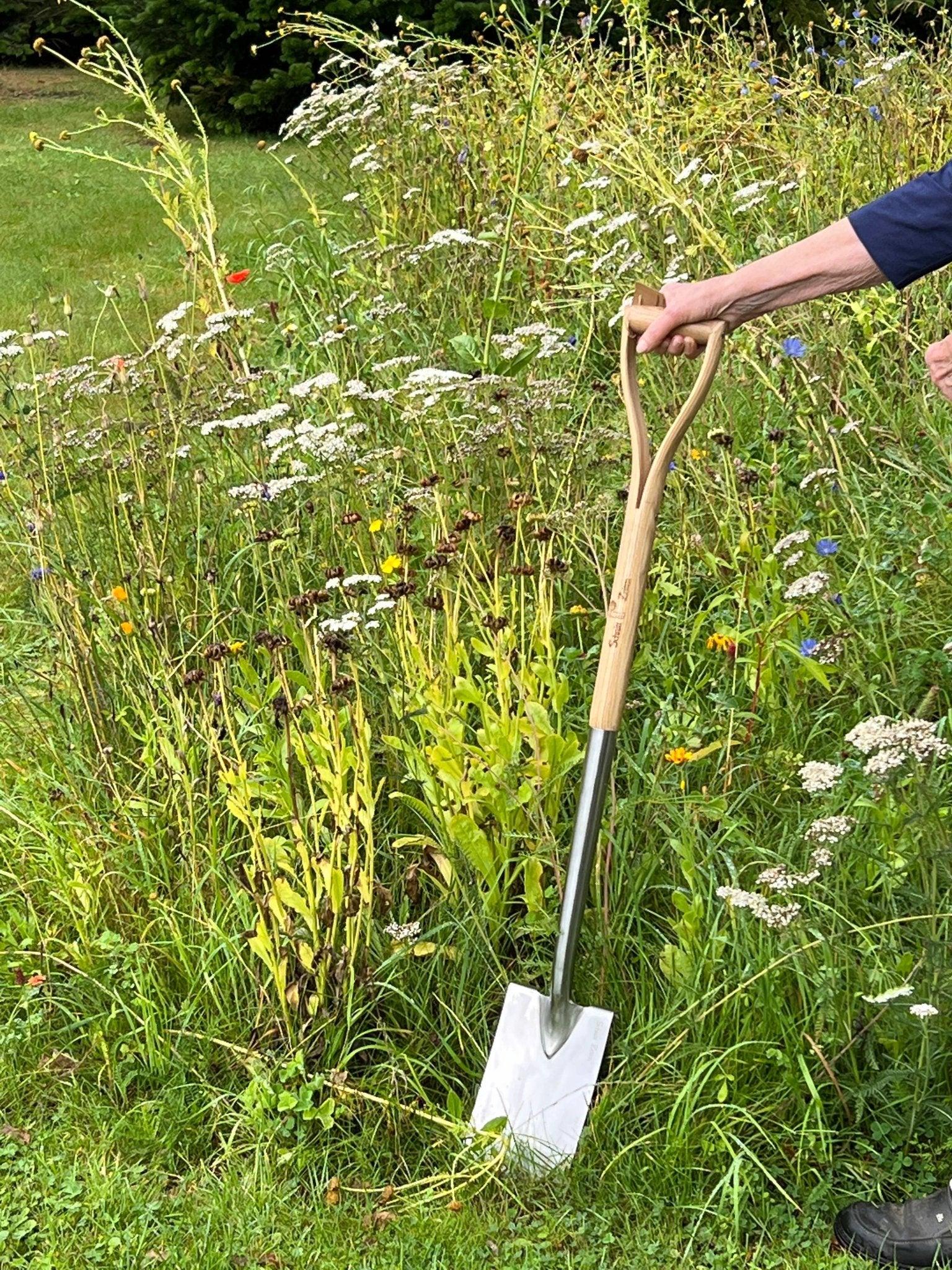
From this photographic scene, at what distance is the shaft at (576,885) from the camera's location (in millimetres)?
2121

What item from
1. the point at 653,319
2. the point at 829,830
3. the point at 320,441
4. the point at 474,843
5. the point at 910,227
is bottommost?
the point at 474,843

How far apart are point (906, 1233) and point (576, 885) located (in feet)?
2.28

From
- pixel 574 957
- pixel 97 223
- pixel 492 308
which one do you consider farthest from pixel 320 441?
pixel 97 223

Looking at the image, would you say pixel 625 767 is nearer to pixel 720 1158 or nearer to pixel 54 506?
pixel 720 1158

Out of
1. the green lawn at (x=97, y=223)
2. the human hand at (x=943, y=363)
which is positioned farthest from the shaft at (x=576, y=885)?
the green lawn at (x=97, y=223)

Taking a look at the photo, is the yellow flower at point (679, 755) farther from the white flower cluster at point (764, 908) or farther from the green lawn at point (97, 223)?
the green lawn at point (97, 223)

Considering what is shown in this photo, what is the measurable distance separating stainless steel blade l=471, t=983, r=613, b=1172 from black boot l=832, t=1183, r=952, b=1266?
0.44m

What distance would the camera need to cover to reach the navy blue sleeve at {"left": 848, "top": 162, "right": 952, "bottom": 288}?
182 cm

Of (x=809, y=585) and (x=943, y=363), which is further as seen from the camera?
(x=809, y=585)

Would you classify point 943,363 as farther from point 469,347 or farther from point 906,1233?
point 469,347

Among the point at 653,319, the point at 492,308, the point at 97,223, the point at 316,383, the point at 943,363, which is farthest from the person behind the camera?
the point at 97,223

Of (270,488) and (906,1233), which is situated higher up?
(270,488)

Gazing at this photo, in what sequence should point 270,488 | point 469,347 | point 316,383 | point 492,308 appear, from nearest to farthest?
point 270,488, point 316,383, point 492,308, point 469,347

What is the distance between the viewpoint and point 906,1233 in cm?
192
